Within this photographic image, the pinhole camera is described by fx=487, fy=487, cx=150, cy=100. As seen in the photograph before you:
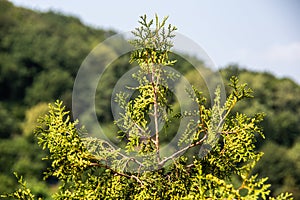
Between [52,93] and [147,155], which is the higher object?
[52,93]

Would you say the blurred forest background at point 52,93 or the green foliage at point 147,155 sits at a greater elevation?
the blurred forest background at point 52,93

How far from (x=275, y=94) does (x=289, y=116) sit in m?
14.0

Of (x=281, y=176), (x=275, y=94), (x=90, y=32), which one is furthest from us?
(x=90, y=32)

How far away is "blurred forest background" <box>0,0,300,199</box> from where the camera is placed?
88250mm

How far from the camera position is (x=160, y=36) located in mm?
8680

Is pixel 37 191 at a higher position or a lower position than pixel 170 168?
higher

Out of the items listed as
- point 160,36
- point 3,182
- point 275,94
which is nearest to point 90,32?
point 275,94

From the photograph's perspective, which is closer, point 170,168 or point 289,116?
point 170,168

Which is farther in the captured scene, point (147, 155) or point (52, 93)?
point (52, 93)

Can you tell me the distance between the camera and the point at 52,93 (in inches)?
4860

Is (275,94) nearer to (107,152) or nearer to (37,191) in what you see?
(37,191)

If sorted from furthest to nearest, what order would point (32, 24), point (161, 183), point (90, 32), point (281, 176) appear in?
point (90, 32), point (32, 24), point (281, 176), point (161, 183)

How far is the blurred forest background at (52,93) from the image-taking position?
88250 mm

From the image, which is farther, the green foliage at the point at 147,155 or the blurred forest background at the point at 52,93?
the blurred forest background at the point at 52,93
